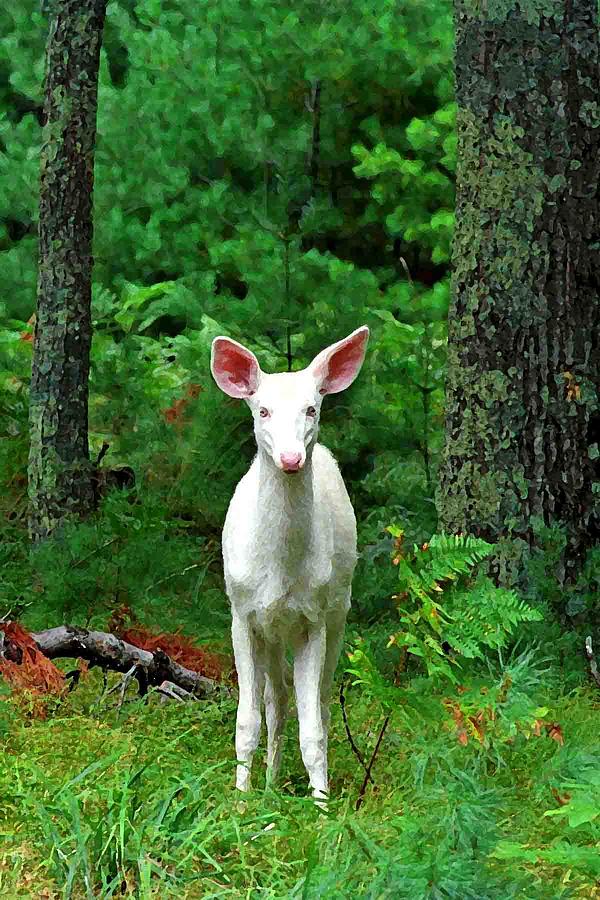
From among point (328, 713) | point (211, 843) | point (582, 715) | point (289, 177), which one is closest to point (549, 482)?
point (582, 715)

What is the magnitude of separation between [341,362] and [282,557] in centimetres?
75

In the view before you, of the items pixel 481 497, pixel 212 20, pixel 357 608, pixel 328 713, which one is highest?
pixel 212 20

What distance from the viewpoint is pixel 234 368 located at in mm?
5285

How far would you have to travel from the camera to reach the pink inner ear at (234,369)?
5238 millimetres

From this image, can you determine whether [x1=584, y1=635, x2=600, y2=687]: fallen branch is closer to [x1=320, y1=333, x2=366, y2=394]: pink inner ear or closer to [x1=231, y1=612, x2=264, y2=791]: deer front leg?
[x1=231, y1=612, x2=264, y2=791]: deer front leg

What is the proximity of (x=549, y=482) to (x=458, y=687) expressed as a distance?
1761 millimetres

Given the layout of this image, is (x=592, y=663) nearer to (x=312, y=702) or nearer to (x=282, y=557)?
(x=312, y=702)

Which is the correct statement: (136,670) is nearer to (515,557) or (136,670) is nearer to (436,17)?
(515,557)

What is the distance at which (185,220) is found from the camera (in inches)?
577

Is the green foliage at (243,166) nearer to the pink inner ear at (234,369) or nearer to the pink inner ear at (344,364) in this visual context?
the pink inner ear at (344,364)

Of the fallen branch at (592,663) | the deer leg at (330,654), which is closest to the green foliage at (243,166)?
the fallen branch at (592,663)

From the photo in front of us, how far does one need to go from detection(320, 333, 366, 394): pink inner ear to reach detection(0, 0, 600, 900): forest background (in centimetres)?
61

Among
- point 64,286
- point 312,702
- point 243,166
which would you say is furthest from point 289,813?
point 243,166

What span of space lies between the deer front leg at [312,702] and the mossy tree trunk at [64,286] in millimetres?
3495
